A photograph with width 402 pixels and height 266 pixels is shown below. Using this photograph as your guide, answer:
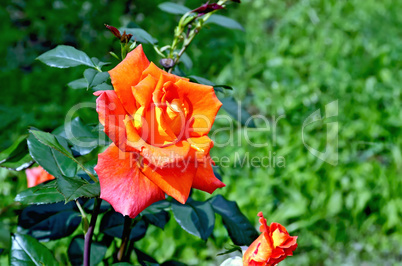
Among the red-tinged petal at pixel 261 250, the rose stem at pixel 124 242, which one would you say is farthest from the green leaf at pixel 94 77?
the red-tinged petal at pixel 261 250

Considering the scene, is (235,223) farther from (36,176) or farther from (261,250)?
(36,176)

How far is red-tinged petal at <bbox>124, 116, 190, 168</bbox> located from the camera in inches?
27.1

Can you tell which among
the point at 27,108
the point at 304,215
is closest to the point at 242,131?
the point at 304,215

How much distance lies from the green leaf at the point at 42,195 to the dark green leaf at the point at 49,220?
0.73 ft

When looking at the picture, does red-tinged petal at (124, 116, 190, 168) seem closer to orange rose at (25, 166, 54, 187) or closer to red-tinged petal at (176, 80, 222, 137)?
red-tinged petal at (176, 80, 222, 137)

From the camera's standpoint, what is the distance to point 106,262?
1.19 metres

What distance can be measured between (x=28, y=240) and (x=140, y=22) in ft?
7.69

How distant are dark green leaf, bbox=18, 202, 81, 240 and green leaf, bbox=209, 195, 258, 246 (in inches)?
13.8

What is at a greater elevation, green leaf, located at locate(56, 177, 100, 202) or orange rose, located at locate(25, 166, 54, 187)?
green leaf, located at locate(56, 177, 100, 202)

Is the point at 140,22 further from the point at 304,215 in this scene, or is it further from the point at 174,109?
the point at 174,109

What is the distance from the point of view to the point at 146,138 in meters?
0.74

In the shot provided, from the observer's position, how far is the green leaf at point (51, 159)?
89 cm

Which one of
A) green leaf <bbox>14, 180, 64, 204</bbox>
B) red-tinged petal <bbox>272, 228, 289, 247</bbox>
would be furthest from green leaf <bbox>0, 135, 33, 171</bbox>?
red-tinged petal <bbox>272, 228, 289, 247</bbox>

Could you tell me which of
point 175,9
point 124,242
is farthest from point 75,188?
point 175,9
